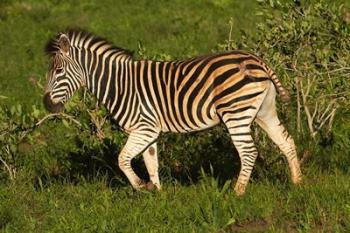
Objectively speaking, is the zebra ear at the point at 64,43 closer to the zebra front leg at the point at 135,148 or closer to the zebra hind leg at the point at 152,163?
the zebra front leg at the point at 135,148

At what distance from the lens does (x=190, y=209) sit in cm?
Answer: 648

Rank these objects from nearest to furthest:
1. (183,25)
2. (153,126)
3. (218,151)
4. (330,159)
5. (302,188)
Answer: (302,188), (153,126), (330,159), (218,151), (183,25)

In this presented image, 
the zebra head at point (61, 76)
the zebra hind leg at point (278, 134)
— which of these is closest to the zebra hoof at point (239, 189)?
the zebra hind leg at point (278, 134)

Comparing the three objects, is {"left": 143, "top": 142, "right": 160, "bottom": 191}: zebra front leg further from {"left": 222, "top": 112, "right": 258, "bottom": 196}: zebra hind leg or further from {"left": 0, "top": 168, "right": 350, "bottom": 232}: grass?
{"left": 222, "top": 112, "right": 258, "bottom": 196}: zebra hind leg

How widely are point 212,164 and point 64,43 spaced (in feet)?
8.00

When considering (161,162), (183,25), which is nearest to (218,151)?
(161,162)

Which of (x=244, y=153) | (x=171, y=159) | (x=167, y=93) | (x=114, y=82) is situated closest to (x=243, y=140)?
(x=244, y=153)

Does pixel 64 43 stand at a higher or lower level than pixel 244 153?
higher

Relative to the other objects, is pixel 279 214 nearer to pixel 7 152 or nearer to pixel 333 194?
pixel 333 194

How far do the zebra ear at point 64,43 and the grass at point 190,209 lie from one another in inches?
64.1

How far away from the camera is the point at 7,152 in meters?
8.70

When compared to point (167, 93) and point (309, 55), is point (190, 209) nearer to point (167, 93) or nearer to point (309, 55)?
point (167, 93)

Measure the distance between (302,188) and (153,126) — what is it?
177 cm

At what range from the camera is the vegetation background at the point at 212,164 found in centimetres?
632
